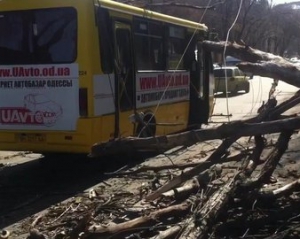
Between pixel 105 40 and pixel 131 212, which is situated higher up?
pixel 105 40

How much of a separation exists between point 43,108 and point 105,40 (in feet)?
4.67

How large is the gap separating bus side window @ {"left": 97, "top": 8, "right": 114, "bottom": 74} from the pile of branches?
8.25 feet

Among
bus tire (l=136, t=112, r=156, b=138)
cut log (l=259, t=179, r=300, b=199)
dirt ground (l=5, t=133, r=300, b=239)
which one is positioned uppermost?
bus tire (l=136, t=112, r=156, b=138)

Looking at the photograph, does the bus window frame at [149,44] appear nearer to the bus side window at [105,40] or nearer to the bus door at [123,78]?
the bus door at [123,78]

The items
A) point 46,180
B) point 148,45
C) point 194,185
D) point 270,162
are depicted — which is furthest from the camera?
point 148,45

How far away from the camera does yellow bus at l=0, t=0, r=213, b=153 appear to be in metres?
8.24

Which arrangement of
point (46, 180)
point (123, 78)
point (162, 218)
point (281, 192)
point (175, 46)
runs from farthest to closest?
1. point (175, 46)
2. point (123, 78)
3. point (46, 180)
4. point (281, 192)
5. point (162, 218)

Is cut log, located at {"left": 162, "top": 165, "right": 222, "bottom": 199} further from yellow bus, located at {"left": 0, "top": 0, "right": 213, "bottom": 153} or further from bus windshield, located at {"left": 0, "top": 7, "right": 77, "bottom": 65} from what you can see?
bus windshield, located at {"left": 0, "top": 7, "right": 77, "bottom": 65}

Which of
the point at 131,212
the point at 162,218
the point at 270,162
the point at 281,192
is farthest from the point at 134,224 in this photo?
the point at 270,162

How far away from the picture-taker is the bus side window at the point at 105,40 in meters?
8.38

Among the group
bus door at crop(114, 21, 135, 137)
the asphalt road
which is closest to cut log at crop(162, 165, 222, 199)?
the asphalt road

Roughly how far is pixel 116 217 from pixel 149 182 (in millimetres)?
2506

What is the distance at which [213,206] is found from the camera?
4.90 meters

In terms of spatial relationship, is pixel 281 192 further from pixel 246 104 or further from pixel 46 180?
pixel 246 104
